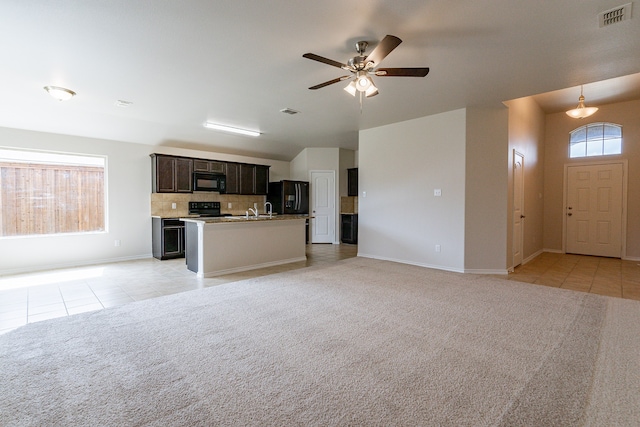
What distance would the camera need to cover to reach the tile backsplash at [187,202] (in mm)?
6305

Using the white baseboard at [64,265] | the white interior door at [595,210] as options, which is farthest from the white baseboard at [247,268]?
the white interior door at [595,210]

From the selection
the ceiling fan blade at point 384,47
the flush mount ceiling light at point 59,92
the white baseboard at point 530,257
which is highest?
the flush mount ceiling light at point 59,92

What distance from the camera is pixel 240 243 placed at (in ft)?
16.3

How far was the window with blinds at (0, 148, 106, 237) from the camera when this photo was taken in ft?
16.3

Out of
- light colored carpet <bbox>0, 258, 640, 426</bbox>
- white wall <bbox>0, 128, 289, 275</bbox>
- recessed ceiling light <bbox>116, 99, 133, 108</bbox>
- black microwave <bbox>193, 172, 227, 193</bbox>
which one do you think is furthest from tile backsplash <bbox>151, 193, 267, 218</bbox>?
light colored carpet <bbox>0, 258, 640, 426</bbox>

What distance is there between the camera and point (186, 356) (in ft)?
7.21

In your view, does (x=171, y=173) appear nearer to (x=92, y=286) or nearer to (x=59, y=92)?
(x=59, y=92)

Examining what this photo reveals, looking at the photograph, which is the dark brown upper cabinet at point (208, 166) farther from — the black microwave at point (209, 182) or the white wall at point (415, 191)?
the white wall at point (415, 191)

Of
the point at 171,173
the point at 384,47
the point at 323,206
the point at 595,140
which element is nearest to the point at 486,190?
the point at 384,47

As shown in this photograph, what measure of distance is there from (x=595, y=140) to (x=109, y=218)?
10243 mm

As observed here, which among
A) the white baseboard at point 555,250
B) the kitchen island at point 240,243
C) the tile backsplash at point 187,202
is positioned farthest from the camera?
the white baseboard at point 555,250

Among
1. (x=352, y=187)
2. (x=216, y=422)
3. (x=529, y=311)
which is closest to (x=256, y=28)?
(x=216, y=422)

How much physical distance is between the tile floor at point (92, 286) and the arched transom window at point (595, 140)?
6.23m

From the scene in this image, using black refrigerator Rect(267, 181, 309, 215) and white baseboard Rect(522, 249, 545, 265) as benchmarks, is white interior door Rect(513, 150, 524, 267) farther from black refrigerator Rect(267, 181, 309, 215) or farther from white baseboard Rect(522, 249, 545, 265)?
black refrigerator Rect(267, 181, 309, 215)
